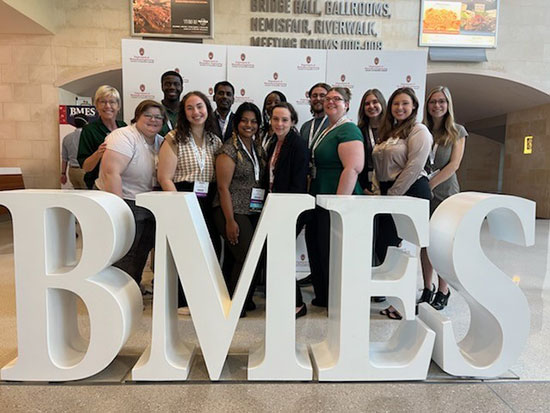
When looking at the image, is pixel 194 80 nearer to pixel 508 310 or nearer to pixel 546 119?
pixel 508 310

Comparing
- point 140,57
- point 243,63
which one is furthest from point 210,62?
point 140,57

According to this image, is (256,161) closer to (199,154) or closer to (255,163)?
(255,163)

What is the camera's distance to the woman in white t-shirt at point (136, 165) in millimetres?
2174

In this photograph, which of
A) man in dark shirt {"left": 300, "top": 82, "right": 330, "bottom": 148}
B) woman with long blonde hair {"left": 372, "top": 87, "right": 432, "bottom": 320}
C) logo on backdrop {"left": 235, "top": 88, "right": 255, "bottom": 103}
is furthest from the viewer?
logo on backdrop {"left": 235, "top": 88, "right": 255, "bottom": 103}

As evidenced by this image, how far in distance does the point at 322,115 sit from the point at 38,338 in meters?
2.42

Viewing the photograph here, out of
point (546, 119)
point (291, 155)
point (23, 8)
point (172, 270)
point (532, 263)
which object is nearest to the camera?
point (172, 270)

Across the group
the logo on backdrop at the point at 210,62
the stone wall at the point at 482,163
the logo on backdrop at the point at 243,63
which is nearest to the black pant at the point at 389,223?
the logo on backdrop at the point at 243,63

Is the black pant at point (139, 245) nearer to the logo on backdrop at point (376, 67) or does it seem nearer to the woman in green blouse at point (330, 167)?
the woman in green blouse at point (330, 167)

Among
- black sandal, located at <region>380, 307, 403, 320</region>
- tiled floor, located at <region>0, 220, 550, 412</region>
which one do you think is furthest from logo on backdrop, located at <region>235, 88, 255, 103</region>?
tiled floor, located at <region>0, 220, 550, 412</region>

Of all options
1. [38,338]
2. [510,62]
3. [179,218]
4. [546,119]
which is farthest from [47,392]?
[546,119]

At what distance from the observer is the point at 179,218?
157cm

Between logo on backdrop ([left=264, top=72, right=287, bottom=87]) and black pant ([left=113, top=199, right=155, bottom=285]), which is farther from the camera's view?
logo on backdrop ([left=264, top=72, right=287, bottom=87])

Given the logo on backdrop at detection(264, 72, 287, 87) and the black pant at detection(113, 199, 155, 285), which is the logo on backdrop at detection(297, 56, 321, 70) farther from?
the black pant at detection(113, 199, 155, 285)

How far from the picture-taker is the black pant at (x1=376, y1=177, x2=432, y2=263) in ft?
8.11
